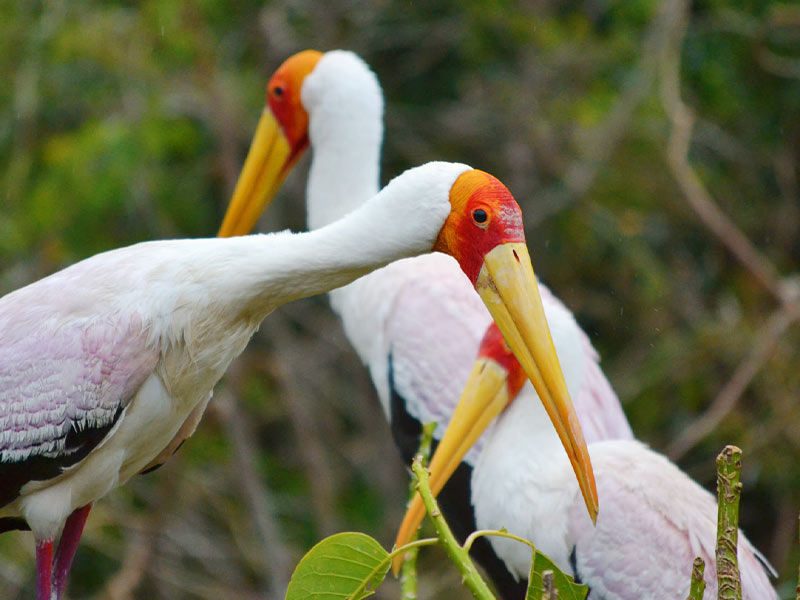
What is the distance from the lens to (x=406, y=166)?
21.9 ft

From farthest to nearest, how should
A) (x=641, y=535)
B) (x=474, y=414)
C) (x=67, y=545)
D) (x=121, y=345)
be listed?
(x=474, y=414) → (x=641, y=535) → (x=67, y=545) → (x=121, y=345)

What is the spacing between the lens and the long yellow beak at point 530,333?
267cm

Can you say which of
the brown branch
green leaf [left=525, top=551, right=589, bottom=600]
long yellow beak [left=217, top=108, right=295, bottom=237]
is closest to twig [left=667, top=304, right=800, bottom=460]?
the brown branch

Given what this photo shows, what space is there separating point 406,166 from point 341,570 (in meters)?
4.58

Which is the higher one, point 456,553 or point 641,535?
point 456,553

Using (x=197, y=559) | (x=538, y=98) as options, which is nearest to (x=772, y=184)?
(x=538, y=98)

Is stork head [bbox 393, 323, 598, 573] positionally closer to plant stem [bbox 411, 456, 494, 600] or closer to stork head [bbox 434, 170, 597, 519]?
stork head [bbox 434, 170, 597, 519]

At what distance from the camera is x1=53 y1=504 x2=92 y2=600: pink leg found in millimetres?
3270

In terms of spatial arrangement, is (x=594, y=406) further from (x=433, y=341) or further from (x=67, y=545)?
(x=67, y=545)

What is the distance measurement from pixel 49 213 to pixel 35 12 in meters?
1.13

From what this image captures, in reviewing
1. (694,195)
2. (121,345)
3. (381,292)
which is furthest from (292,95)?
(121,345)

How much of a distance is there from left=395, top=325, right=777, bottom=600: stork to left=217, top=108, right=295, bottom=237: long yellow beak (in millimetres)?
1604

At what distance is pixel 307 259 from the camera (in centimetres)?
271

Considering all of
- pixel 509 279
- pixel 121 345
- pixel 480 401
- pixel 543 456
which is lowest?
pixel 543 456
